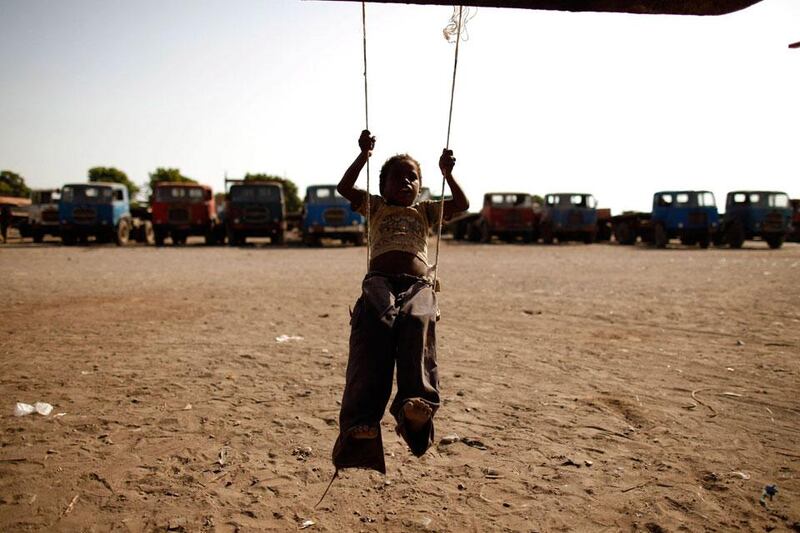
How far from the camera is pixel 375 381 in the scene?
2.71 m

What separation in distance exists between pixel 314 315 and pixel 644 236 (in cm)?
2209

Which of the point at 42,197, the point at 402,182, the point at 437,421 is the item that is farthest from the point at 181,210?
the point at 402,182

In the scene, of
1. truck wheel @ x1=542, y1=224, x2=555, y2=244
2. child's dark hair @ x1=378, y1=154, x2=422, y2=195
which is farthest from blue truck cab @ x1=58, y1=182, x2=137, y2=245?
child's dark hair @ x1=378, y1=154, x2=422, y2=195

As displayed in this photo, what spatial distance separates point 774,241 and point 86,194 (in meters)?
26.2

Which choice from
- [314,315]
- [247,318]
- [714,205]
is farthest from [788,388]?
[714,205]

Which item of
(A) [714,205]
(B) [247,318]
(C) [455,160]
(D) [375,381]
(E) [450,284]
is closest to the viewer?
(D) [375,381]

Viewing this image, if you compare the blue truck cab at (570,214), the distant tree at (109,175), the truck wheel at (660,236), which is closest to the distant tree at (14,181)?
the distant tree at (109,175)

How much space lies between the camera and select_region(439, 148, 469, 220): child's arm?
11.3 ft

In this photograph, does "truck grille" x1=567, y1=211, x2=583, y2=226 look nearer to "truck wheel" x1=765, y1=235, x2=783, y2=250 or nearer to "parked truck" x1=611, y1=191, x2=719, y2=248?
"parked truck" x1=611, y1=191, x2=719, y2=248

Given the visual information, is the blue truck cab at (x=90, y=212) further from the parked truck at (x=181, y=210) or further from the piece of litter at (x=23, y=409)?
the piece of litter at (x=23, y=409)

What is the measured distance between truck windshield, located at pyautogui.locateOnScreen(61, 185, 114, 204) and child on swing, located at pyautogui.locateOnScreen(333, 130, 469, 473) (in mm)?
21561

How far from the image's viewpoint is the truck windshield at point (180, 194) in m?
22.4

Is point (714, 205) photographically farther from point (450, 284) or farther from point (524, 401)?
point (524, 401)

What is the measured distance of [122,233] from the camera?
22.3 m
